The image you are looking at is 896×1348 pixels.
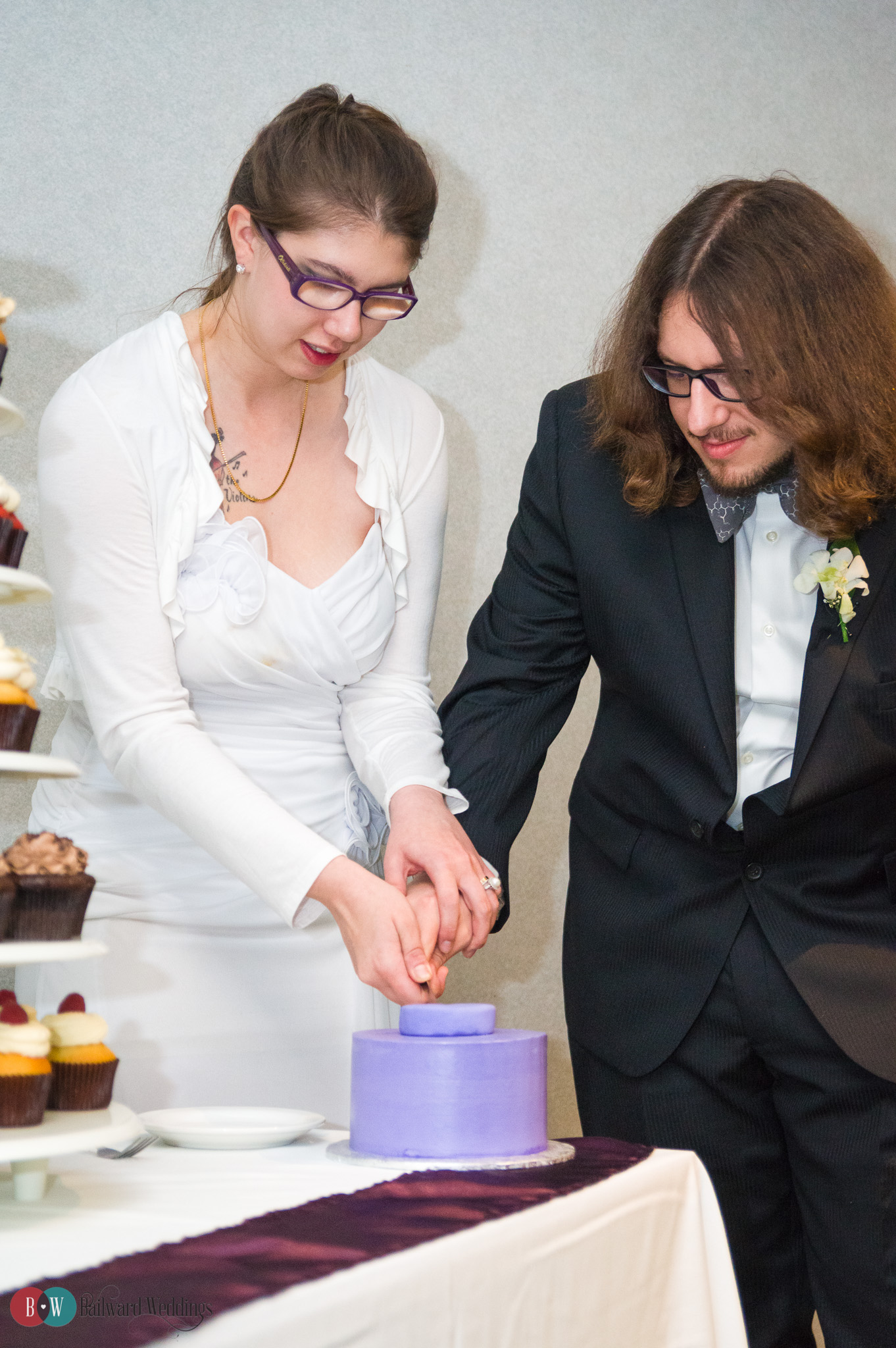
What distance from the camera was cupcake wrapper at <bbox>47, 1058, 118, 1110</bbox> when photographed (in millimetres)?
838

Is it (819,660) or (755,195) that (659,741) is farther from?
(755,195)

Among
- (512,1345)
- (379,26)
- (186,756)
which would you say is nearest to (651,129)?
(379,26)

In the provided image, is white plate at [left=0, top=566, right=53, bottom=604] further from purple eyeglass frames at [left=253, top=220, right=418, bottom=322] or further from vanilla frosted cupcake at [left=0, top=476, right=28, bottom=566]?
purple eyeglass frames at [left=253, top=220, right=418, bottom=322]

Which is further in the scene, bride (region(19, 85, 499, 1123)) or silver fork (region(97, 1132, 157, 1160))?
bride (region(19, 85, 499, 1123))

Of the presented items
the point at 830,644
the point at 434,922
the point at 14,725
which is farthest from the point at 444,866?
the point at 14,725

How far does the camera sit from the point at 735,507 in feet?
4.86

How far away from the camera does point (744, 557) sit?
149 cm

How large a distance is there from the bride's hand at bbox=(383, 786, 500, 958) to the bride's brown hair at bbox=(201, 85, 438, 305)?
0.63 m

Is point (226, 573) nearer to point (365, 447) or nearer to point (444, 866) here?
point (365, 447)

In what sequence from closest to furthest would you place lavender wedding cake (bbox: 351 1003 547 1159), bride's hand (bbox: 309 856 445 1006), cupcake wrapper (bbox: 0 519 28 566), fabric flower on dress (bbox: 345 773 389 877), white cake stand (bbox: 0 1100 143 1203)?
white cake stand (bbox: 0 1100 143 1203)
cupcake wrapper (bbox: 0 519 28 566)
lavender wedding cake (bbox: 351 1003 547 1159)
bride's hand (bbox: 309 856 445 1006)
fabric flower on dress (bbox: 345 773 389 877)

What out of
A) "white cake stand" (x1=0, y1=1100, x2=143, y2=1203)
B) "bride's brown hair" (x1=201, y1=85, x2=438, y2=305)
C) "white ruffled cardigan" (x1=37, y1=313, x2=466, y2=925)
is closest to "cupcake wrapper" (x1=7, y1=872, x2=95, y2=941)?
"white cake stand" (x1=0, y1=1100, x2=143, y2=1203)

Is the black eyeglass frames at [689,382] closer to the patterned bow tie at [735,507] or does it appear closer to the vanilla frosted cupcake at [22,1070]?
the patterned bow tie at [735,507]
